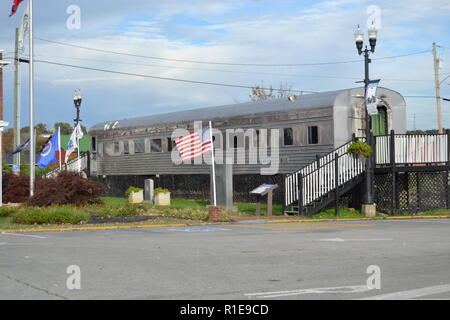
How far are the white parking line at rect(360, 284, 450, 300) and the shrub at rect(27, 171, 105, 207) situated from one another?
59.8 ft

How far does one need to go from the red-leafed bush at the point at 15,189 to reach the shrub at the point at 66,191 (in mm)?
5119

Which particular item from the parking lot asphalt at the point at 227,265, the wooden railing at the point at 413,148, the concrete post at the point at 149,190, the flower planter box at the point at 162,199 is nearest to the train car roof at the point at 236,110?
the wooden railing at the point at 413,148

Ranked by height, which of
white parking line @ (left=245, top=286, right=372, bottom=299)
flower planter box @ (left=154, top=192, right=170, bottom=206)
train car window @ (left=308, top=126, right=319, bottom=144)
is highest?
train car window @ (left=308, top=126, right=319, bottom=144)

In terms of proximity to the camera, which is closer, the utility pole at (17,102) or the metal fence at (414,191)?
the metal fence at (414,191)

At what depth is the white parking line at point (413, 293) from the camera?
812 cm

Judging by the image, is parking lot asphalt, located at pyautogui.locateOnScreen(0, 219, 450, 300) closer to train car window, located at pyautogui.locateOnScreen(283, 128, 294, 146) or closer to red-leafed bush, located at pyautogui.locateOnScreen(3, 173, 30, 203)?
train car window, located at pyautogui.locateOnScreen(283, 128, 294, 146)

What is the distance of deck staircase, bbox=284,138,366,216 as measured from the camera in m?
24.7

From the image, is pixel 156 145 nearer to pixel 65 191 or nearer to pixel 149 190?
pixel 149 190

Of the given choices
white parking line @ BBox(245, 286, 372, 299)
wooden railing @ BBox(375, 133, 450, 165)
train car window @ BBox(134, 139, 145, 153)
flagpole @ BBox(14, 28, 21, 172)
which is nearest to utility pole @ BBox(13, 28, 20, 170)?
flagpole @ BBox(14, 28, 21, 172)

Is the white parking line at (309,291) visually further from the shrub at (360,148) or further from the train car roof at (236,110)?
the train car roof at (236,110)

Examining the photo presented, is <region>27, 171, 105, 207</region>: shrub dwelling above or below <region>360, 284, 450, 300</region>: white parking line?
above

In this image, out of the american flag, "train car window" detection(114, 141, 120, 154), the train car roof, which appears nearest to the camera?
the american flag
